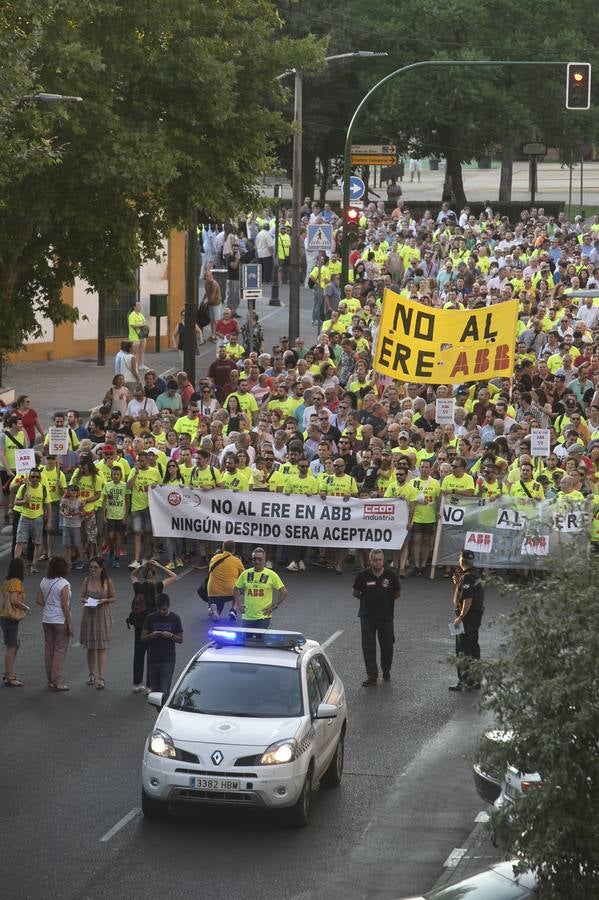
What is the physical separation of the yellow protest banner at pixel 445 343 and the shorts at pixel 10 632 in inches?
384

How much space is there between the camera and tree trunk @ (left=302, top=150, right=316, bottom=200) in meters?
63.8

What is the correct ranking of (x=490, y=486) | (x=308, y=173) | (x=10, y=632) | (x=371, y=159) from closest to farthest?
(x=10, y=632) → (x=490, y=486) → (x=371, y=159) → (x=308, y=173)

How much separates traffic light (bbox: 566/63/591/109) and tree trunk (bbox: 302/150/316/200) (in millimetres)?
32189

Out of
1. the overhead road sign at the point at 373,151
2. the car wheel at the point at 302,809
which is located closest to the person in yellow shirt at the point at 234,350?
the overhead road sign at the point at 373,151

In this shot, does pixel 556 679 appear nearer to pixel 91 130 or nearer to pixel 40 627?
pixel 40 627

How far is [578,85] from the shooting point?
31672mm

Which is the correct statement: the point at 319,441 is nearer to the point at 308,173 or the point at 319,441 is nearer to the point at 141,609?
the point at 141,609

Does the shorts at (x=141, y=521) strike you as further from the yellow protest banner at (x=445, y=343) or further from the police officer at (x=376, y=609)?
the police officer at (x=376, y=609)

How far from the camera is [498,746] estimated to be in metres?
9.02

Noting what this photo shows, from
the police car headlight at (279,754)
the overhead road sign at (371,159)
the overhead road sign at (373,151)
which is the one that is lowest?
the police car headlight at (279,754)

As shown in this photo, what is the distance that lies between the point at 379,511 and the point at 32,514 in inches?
181

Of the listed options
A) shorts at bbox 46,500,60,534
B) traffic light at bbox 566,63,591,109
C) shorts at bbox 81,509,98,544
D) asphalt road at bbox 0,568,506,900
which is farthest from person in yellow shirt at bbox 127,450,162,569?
traffic light at bbox 566,63,591,109

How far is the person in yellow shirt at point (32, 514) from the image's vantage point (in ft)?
73.2

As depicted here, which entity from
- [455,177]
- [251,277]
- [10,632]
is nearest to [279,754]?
[10,632]
